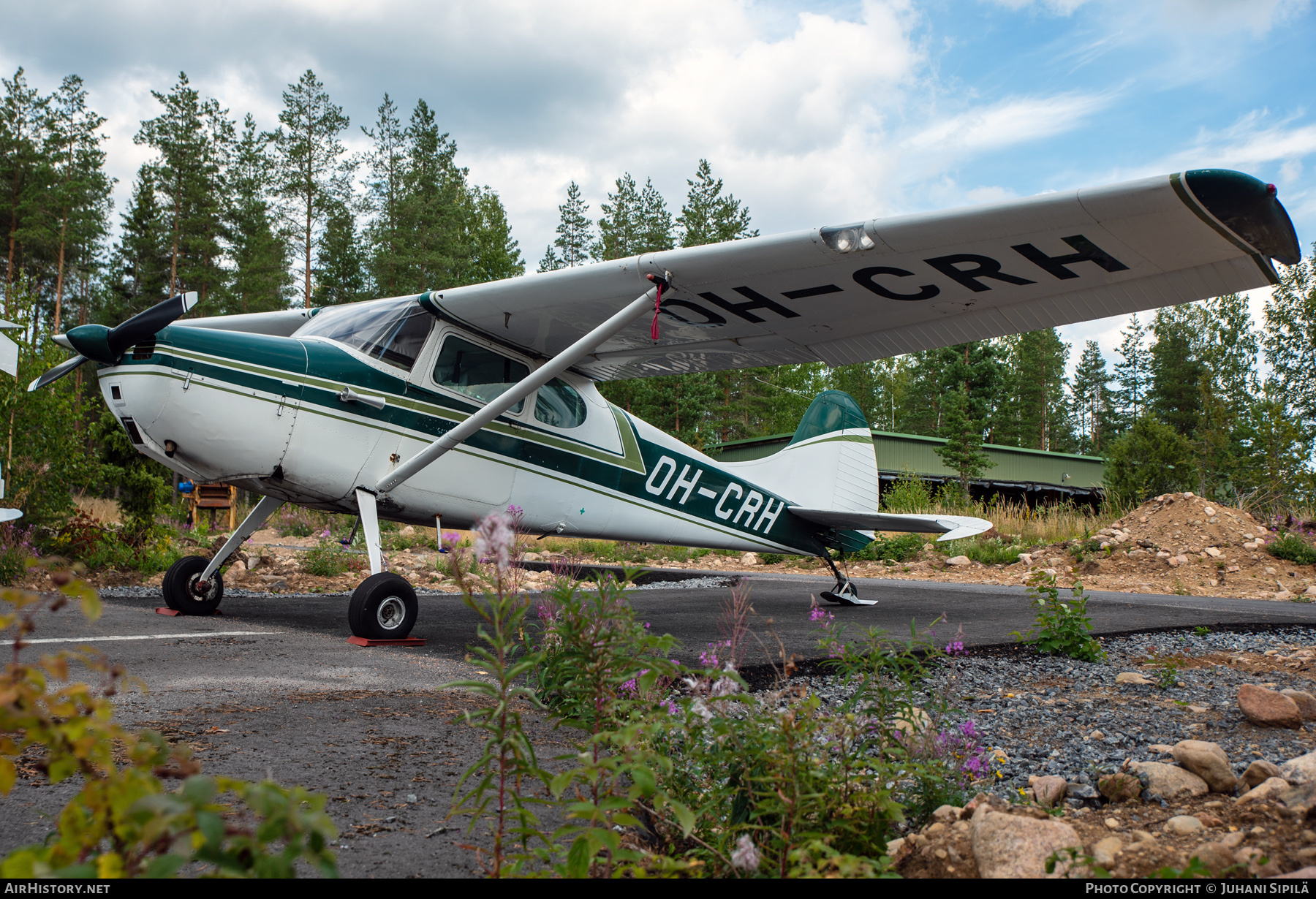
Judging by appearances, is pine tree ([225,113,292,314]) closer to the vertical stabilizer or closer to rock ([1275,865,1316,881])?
the vertical stabilizer

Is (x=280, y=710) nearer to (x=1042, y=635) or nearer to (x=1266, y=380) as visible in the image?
(x=1042, y=635)

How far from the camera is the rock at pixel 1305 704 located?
2557mm

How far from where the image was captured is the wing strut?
5.21 metres

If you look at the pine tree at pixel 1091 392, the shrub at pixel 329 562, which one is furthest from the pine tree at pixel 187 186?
the pine tree at pixel 1091 392

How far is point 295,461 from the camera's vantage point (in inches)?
205

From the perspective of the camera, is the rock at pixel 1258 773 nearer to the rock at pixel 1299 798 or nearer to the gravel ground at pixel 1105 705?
the rock at pixel 1299 798

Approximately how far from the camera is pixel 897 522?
26.4ft

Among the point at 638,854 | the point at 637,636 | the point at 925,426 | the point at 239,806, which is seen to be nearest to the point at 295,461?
the point at 239,806

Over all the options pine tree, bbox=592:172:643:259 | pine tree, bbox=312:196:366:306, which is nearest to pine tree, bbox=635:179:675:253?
pine tree, bbox=592:172:643:259

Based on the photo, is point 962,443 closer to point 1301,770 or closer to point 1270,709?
point 1270,709

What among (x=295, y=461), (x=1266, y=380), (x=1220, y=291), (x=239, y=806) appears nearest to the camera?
(x=239, y=806)

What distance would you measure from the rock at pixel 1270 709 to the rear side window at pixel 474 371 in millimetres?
5200
